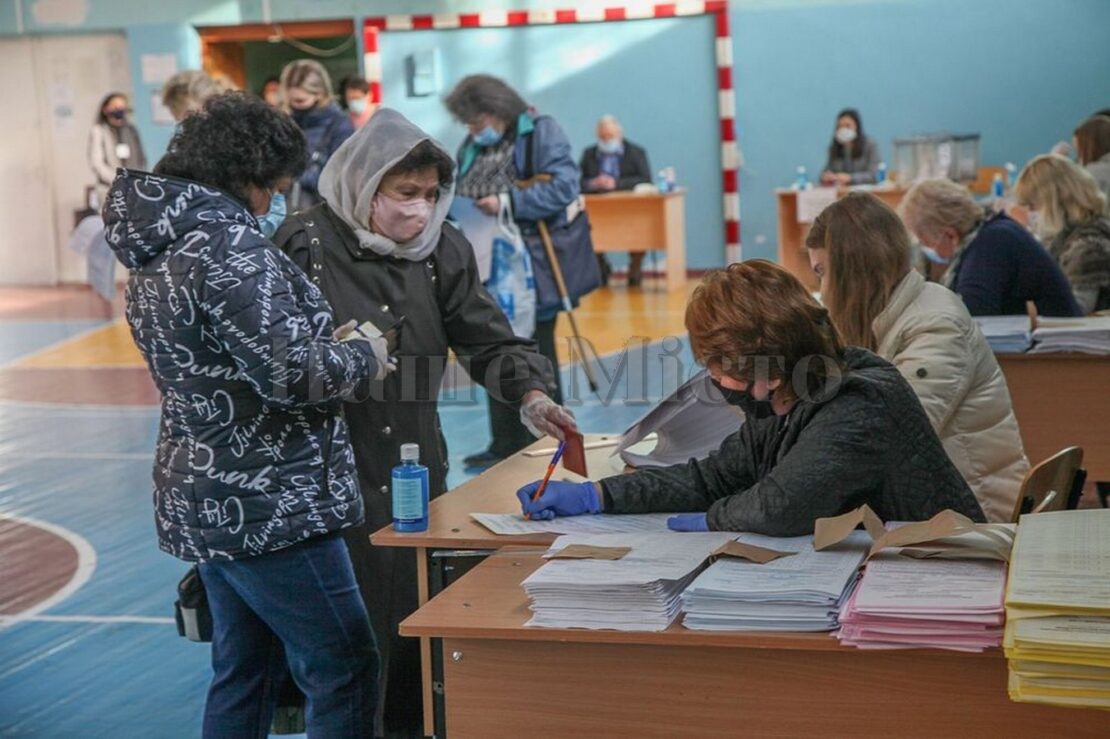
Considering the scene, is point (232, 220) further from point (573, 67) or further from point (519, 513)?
point (573, 67)

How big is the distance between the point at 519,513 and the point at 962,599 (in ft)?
3.63

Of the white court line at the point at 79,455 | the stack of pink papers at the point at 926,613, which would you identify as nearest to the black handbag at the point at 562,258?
the white court line at the point at 79,455

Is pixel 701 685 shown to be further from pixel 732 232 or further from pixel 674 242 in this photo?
pixel 732 232

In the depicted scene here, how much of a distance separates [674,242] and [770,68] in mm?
2019

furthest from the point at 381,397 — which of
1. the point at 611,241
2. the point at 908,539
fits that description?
the point at 611,241

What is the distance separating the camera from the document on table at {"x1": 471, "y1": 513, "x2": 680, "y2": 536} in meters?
2.66

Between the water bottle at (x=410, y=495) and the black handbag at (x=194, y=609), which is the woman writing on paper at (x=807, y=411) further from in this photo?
the black handbag at (x=194, y=609)

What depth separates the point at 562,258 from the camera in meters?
6.19

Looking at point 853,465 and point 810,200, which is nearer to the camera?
point 853,465

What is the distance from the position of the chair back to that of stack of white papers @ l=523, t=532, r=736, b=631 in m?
0.95

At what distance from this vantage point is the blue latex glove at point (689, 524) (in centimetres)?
259

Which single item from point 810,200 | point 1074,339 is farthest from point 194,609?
point 810,200

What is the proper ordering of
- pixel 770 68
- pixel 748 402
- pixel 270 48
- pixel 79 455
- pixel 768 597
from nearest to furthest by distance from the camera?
pixel 768 597 < pixel 748 402 < pixel 79 455 < pixel 770 68 < pixel 270 48

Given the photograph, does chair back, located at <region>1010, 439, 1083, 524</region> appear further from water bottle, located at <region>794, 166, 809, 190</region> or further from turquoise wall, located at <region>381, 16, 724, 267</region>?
turquoise wall, located at <region>381, 16, 724, 267</region>
